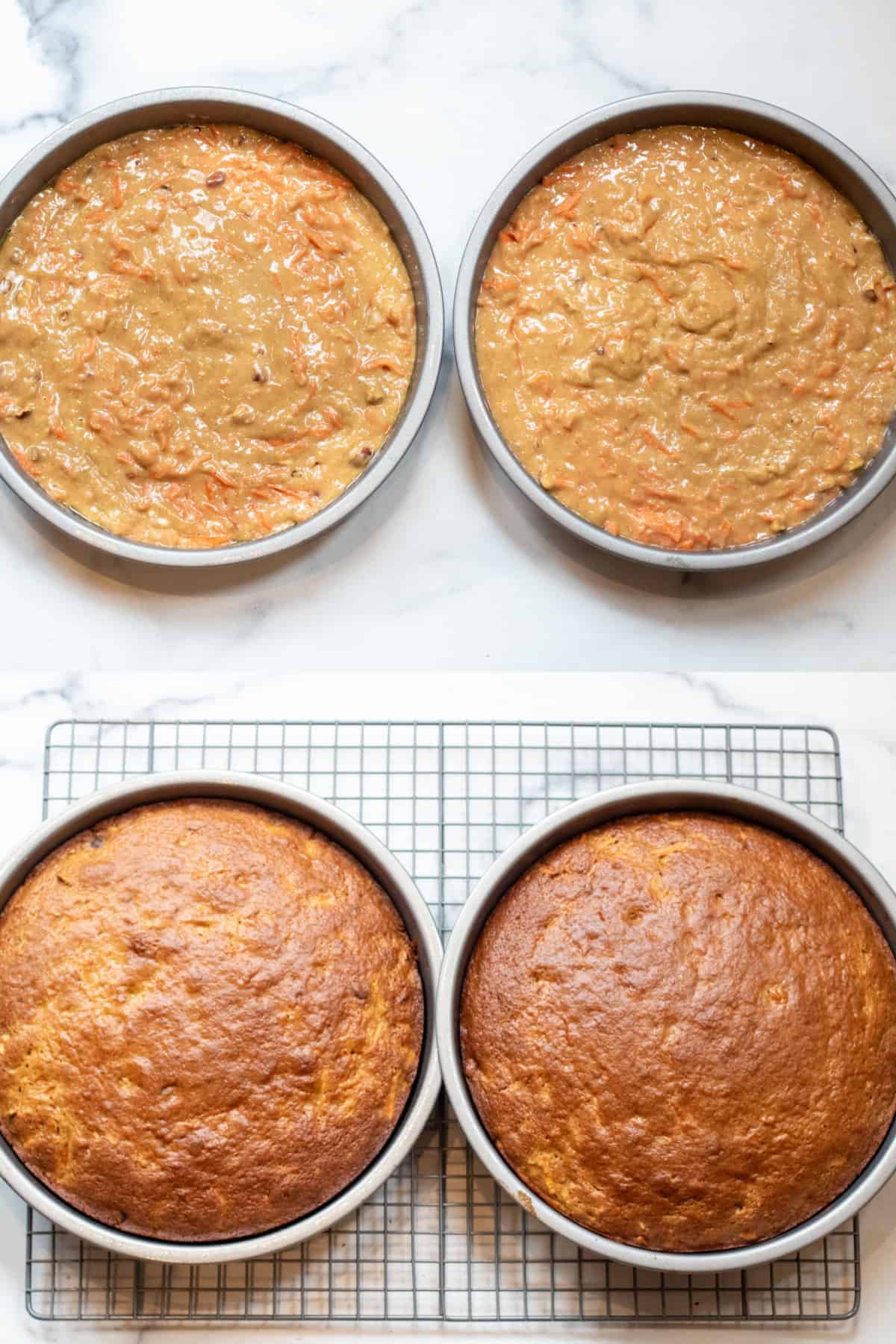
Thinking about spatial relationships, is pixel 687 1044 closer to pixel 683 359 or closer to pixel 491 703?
pixel 491 703

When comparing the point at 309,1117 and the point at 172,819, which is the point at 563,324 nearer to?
the point at 172,819

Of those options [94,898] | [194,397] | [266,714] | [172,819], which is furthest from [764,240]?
[94,898]

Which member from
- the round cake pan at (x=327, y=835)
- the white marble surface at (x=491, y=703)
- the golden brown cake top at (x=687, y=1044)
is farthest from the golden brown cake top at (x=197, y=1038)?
the white marble surface at (x=491, y=703)

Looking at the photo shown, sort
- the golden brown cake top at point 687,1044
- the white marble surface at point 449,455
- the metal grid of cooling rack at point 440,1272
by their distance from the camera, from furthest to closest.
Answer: the white marble surface at point 449,455
the metal grid of cooling rack at point 440,1272
the golden brown cake top at point 687,1044

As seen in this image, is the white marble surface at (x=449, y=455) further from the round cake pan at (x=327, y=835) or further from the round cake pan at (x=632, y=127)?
the round cake pan at (x=327, y=835)

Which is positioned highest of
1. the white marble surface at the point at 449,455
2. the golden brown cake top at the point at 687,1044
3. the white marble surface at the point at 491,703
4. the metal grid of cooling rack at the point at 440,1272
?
the white marble surface at the point at 449,455

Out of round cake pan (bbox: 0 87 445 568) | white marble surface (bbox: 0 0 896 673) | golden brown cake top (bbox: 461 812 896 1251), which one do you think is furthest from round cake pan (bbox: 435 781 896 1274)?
round cake pan (bbox: 0 87 445 568)
